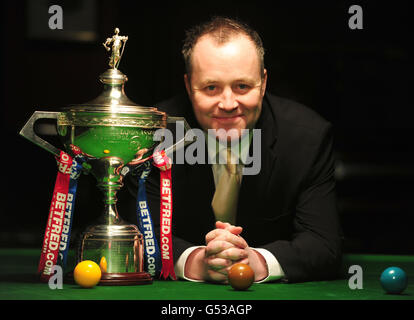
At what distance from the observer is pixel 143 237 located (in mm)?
2480

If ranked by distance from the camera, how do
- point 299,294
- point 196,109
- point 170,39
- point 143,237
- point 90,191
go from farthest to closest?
1. point 170,39
2. point 90,191
3. point 196,109
4. point 143,237
5. point 299,294

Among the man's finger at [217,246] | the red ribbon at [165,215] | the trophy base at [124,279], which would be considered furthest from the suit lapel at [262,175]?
the trophy base at [124,279]

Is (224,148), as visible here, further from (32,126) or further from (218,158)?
(32,126)

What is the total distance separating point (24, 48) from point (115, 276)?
3916 mm

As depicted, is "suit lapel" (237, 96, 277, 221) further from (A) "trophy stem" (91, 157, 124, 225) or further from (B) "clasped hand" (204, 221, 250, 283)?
(A) "trophy stem" (91, 157, 124, 225)

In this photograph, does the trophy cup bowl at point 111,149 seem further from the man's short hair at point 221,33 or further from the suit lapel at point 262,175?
the suit lapel at point 262,175

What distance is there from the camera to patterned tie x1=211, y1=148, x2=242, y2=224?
2875 millimetres

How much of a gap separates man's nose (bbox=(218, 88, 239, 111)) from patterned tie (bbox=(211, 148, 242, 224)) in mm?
352

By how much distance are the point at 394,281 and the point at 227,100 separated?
2.60ft

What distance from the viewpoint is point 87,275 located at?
7.04 feet

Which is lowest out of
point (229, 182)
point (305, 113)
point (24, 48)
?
point (229, 182)

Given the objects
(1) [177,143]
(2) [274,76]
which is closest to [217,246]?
(1) [177,143]

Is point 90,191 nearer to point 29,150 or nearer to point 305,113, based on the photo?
point 29,150

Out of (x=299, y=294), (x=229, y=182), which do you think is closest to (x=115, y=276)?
(x=299, y=294)
